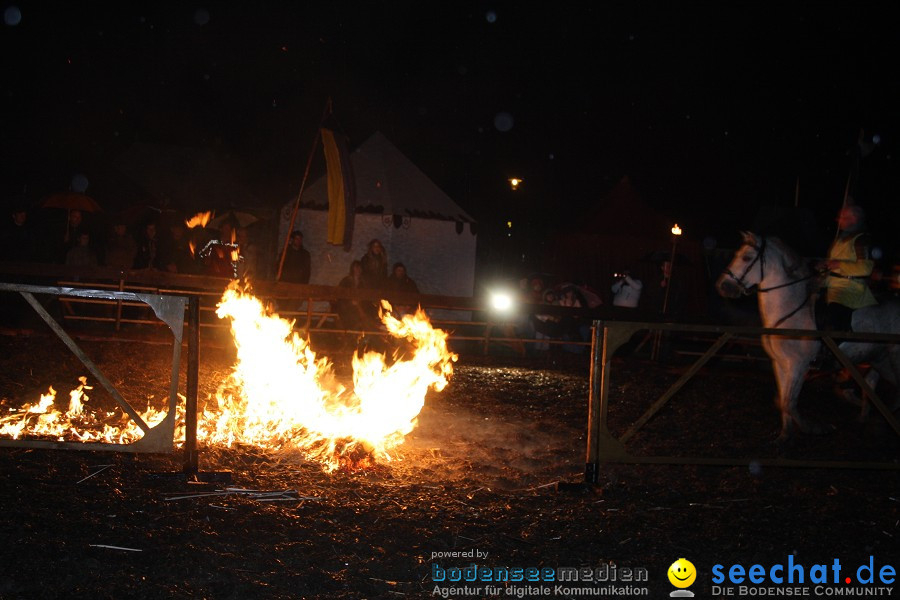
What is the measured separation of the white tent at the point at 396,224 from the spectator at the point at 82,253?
4.95 metres

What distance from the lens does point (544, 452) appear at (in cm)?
705

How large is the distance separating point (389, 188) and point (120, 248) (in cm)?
670

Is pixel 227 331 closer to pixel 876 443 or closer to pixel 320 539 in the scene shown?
pixel 320 539

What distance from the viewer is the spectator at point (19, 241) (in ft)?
39.1

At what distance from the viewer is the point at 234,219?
17.0 m

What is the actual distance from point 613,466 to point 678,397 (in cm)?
406

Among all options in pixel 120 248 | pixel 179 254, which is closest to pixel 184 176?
pixel 120 248

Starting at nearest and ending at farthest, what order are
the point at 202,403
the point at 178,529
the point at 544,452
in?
the point at 178,529 → the point at 544,452 → the point at 202,403

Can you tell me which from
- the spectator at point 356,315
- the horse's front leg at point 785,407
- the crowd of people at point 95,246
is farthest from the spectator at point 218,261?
the horse's front leg at point 785,407

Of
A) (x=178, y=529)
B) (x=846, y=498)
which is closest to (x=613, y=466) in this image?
(x=846, y=498)

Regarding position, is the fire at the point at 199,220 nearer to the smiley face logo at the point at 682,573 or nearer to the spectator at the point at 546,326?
the spectator at the point at 546,326

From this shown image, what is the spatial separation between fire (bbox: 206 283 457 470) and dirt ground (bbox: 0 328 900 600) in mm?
331

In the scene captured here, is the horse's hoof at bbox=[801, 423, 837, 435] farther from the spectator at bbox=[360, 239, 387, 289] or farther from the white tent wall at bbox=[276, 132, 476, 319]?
the white tent wall at bbox=[276, 132, 476, 319]

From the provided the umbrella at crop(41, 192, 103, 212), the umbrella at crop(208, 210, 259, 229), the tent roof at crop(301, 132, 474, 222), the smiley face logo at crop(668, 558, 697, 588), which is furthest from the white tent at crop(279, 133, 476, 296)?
the smiley face logo at crop(668, 558, 697, 588)
